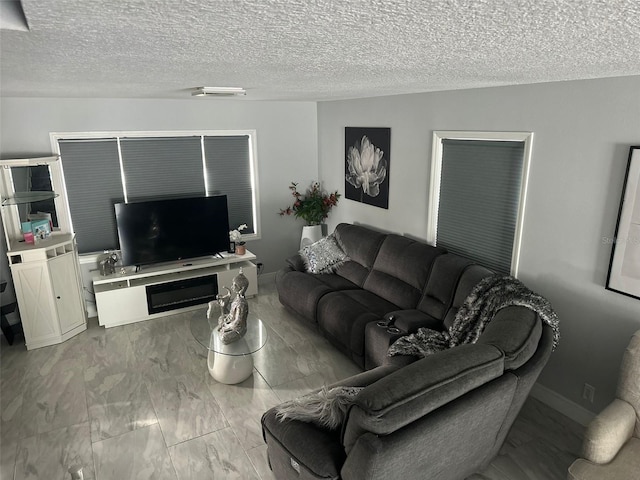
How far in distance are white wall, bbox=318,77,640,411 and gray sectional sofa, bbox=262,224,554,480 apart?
19.9 inches

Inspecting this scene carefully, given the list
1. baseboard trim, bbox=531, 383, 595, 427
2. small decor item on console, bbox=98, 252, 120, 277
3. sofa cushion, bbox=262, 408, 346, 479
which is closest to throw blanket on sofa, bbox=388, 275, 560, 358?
baseboard trim, bbox=531, 383, 595, 427

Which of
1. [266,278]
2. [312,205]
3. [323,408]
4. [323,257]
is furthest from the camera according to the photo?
[266,278]

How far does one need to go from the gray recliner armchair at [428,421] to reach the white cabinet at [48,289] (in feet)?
9.42

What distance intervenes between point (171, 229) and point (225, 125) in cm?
139

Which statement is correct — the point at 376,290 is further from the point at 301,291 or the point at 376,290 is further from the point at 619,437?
the point at 619,437

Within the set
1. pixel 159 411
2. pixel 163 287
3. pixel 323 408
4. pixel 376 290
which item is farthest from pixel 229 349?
pixel 163 287

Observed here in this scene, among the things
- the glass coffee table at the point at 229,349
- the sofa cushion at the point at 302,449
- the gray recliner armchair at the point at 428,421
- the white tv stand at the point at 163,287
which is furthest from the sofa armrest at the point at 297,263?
the sofa cushion at the point at 302,449

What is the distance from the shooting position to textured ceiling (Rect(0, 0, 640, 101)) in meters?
0.86

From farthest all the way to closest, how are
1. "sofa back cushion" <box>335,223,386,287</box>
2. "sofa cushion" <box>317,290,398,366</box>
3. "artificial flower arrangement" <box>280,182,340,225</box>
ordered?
"artificial flower arrangement" <box>280,182,340,225</box> → "sofa back cushion" <box>335,223,386,287</box> → "sofa cushion" <box>317,290,398,366</box>

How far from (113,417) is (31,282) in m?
1.67

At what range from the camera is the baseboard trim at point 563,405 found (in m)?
3.10

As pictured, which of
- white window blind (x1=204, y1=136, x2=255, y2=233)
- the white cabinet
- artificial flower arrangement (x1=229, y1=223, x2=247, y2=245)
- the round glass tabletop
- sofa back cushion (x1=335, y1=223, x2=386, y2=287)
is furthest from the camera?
artificial flower arrangement (x1=229, y1=223, x2=247, y2=245)

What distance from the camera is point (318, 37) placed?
117cm

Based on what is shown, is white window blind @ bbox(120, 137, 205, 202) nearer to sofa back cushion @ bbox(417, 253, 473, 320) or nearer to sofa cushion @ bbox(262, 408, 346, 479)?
sofa back cushion @ bbox(417, 253, 473, 320)
